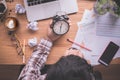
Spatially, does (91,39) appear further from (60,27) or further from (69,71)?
(69,71)

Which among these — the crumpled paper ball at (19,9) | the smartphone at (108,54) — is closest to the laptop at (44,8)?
the crumpled paper ball at (19,9)

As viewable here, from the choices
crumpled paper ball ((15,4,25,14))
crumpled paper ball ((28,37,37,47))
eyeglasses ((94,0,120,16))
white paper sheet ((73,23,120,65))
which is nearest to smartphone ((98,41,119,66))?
white paper sheet ((73,23,120,65))

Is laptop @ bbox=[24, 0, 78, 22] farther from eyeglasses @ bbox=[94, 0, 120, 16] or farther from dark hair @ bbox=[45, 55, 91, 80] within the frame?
dark hair @ bbox=[45, 55, 91, 80]

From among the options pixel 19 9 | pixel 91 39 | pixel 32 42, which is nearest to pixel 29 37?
pixel 32 42

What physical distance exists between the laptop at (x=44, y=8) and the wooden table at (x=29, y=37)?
0.02 metres

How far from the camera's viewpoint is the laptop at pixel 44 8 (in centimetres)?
129

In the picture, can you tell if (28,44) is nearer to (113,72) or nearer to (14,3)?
(14,3)

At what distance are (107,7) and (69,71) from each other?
1.41 ft

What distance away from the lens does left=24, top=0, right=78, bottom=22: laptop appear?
1.29 metres

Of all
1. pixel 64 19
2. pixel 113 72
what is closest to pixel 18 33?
pixel 64 19

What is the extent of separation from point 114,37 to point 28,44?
41 cm

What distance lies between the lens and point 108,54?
1.26 m

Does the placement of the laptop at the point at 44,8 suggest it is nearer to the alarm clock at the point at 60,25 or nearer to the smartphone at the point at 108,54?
the alarm clock at the point at 60,25

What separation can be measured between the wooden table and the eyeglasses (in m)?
0.06
